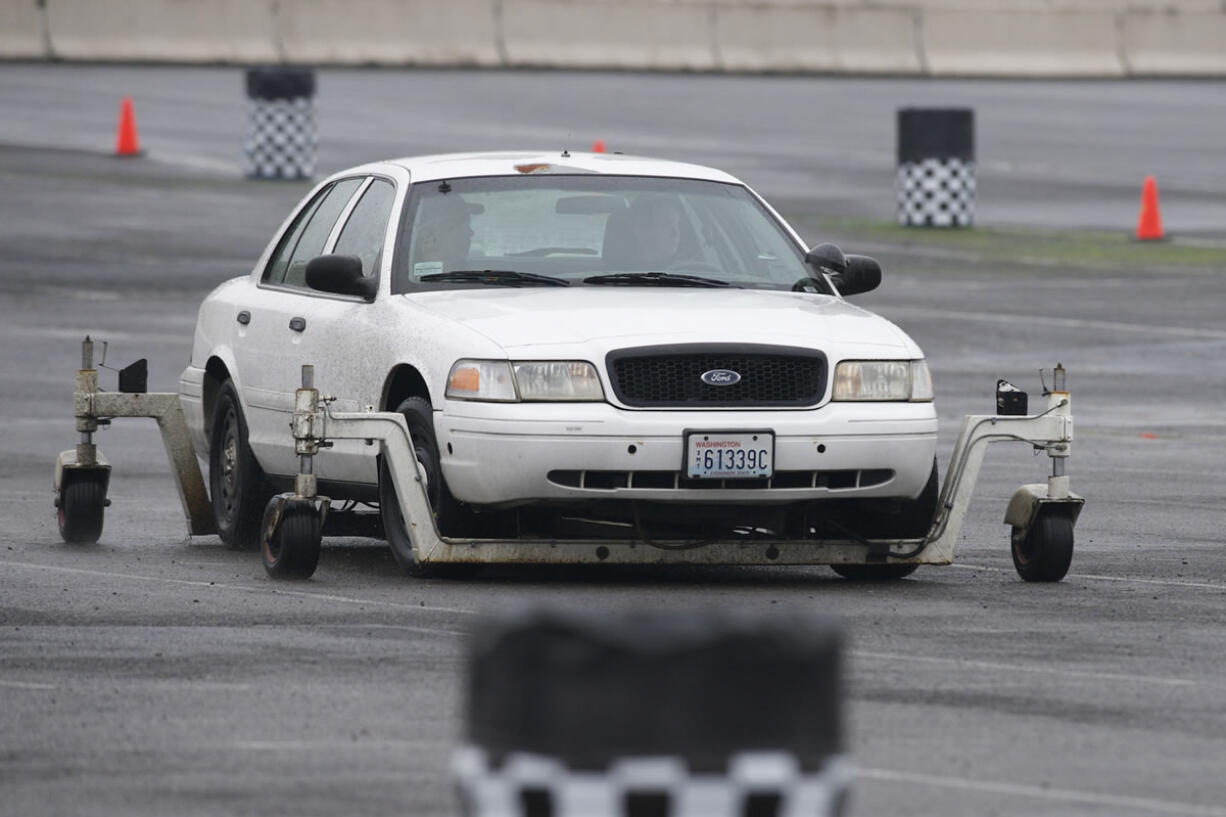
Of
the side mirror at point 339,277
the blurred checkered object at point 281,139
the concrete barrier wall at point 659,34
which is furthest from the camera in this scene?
the concrete barrier wall at point 659,34

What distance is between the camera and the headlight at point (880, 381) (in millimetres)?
10141

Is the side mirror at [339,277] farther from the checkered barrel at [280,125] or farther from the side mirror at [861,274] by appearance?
the checkered barrel at [280,125]

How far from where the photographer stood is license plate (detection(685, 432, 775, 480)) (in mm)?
9859

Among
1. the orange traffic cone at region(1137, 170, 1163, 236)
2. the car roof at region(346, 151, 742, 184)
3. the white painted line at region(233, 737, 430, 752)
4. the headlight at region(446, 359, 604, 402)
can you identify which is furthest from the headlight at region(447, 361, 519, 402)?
the orange traffic cone at region(1137, 170, 1163, 236)

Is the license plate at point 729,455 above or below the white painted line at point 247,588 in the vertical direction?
above

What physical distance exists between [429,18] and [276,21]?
2.29 m

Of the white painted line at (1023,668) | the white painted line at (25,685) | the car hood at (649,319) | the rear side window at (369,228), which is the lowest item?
the white painted line at (1023,668)

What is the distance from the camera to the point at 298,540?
10.2 m

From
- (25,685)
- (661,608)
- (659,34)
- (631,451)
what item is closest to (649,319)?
(631,451)

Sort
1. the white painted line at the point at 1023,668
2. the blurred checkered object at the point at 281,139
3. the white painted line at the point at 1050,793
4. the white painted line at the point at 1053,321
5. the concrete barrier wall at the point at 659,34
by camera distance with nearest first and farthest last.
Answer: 1. the white painted line at the point at 1050,793
2. the white painted line at the point at 1023,668
3. the white painted line at the point at 1053,321
4. the blurred checkered object at the point at 281,139
5. the concrete barrier wall at the point at 659,34

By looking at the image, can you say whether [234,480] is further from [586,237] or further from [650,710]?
[650,710]

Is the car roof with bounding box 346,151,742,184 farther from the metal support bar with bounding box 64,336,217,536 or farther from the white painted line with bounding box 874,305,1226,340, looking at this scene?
the white painted line with bounding box 874,305,1226,340

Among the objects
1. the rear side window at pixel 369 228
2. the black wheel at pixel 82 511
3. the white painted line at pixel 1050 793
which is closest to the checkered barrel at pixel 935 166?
the rear side window at pixel 369 228

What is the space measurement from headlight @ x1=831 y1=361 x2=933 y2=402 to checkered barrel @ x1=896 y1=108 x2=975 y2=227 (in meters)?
20.8
